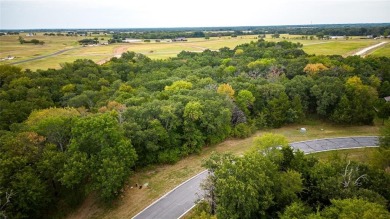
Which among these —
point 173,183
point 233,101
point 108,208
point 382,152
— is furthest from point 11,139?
point 382,152

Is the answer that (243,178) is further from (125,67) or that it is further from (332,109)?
Result: (125,67)

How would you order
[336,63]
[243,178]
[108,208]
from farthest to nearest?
[336,63] < [108,208] < [243,178]

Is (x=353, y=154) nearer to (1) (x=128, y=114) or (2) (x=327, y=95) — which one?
(2) (x=327, y=95)

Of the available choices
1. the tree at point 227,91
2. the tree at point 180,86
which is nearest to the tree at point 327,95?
the tree at point 227,91

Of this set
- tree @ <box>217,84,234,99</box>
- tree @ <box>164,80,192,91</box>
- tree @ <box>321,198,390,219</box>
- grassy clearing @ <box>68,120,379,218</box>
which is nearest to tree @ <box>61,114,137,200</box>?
grassy clearing @ <box>68,120,379,218</box>

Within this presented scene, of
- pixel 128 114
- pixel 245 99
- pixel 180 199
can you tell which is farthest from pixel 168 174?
pixel 245 99

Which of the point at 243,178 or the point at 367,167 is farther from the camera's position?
the point at 367,167

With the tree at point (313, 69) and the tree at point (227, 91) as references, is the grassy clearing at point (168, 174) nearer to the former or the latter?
the tree at point (227, 91)
